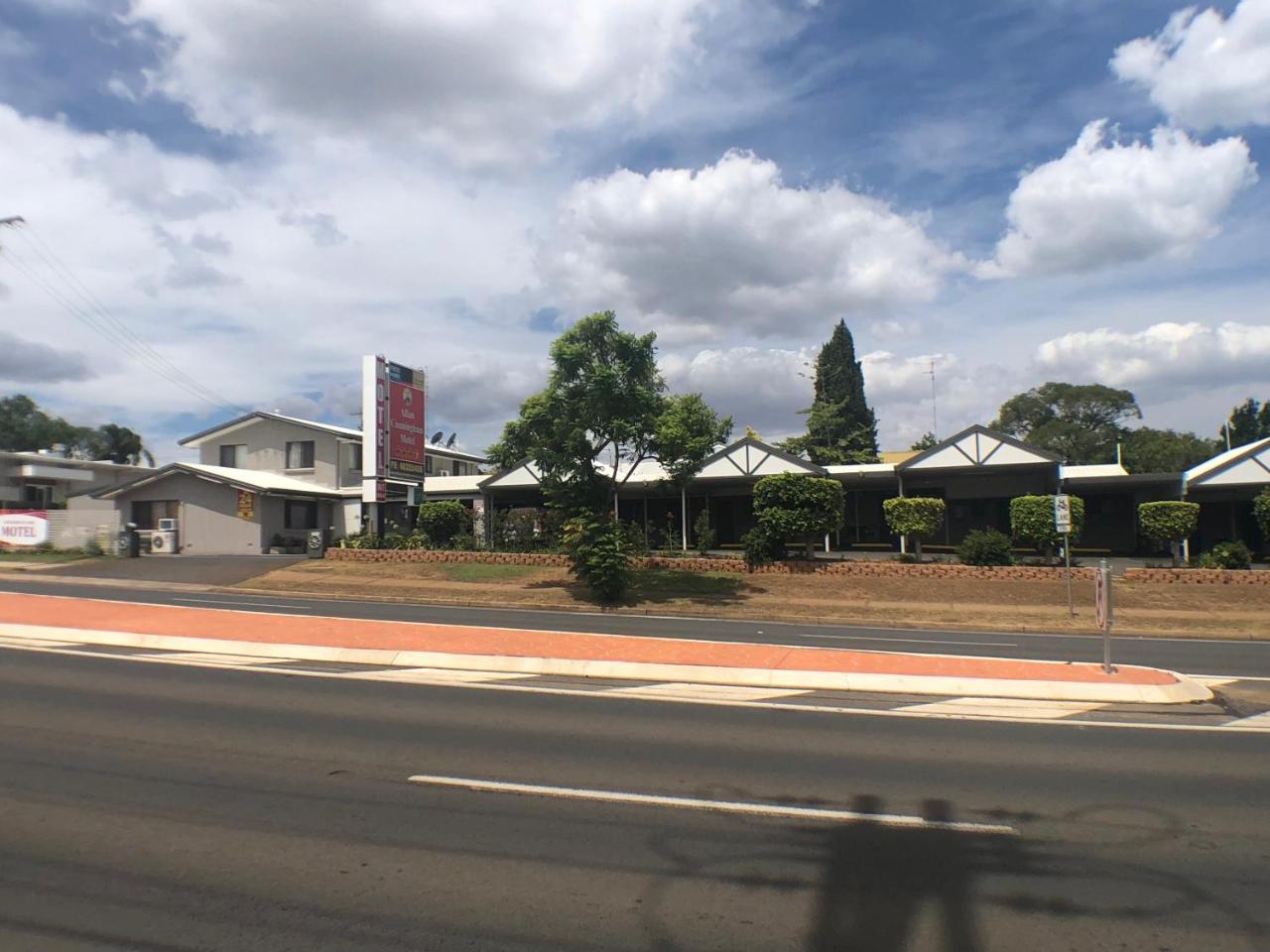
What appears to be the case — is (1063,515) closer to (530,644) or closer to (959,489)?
(530,644)

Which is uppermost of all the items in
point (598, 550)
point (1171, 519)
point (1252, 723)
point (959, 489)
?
Result: point (959, 489)

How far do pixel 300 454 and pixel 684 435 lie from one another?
83.9 ft

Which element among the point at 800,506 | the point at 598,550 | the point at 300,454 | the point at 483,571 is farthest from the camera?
the point at 300,454

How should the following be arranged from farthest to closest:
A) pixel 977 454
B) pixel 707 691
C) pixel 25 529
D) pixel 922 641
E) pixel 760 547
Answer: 1. pixel 25 529
2. pixel 977 454
3. pixel 760 547
4. pixel 922 641
5. pixel 707 691

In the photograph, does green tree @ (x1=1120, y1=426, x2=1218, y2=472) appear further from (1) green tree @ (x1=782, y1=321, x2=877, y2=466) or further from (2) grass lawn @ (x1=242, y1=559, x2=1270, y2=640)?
(2) grass lawn @ (x1=242, y1=559, x2=1270, y2=640)

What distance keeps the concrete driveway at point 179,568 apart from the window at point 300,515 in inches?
193

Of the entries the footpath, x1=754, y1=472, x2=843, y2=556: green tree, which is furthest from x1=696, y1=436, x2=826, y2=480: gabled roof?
the footpath

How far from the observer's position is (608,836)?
5547mm

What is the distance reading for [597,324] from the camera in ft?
75.2

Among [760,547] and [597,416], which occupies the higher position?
[597,416]

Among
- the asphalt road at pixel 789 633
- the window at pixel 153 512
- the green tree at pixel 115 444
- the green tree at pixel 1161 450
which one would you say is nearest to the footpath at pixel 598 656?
the asphalt road at pixel 789 633

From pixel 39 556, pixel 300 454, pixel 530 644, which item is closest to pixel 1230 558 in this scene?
pixel 530 644

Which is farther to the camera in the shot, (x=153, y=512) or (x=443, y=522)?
(x=153, y=512)

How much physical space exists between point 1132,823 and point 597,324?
18704 millimetres
